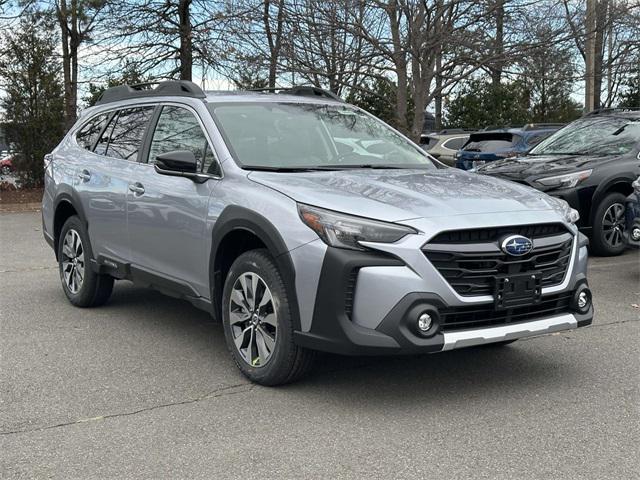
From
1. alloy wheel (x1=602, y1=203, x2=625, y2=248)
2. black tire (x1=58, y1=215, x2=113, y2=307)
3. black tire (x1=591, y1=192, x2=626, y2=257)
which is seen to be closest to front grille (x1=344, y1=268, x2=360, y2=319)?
black tire (x1=58, y1=215, x2=113, y2=307)

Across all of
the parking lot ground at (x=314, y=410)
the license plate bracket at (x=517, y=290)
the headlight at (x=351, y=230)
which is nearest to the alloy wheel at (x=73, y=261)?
the parking lot ground at (x=314, y=410)

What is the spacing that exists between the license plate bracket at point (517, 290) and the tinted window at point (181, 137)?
1.94 meters

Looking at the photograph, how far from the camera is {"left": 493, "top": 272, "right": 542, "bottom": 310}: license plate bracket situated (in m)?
4.08

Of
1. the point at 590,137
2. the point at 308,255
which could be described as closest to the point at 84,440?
the point at 308,255

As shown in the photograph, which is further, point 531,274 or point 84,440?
point 531,274

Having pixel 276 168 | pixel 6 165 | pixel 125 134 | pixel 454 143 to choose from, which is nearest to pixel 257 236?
pixel 276 168

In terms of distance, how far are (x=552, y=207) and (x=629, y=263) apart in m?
4.84

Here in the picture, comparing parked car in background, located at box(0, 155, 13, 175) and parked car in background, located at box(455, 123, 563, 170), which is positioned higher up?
parked car in background, located at box(455, 123, 563, 170)

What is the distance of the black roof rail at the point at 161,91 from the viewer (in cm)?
561

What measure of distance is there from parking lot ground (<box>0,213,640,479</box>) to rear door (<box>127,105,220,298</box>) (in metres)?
0.54

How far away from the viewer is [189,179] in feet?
16.7

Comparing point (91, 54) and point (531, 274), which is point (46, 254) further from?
point (91, 54)

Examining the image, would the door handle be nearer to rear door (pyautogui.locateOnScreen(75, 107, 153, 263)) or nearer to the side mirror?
rear door (pyautogui.locateOnScreen(75, 107, 153, 263))

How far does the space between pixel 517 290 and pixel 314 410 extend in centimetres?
125
